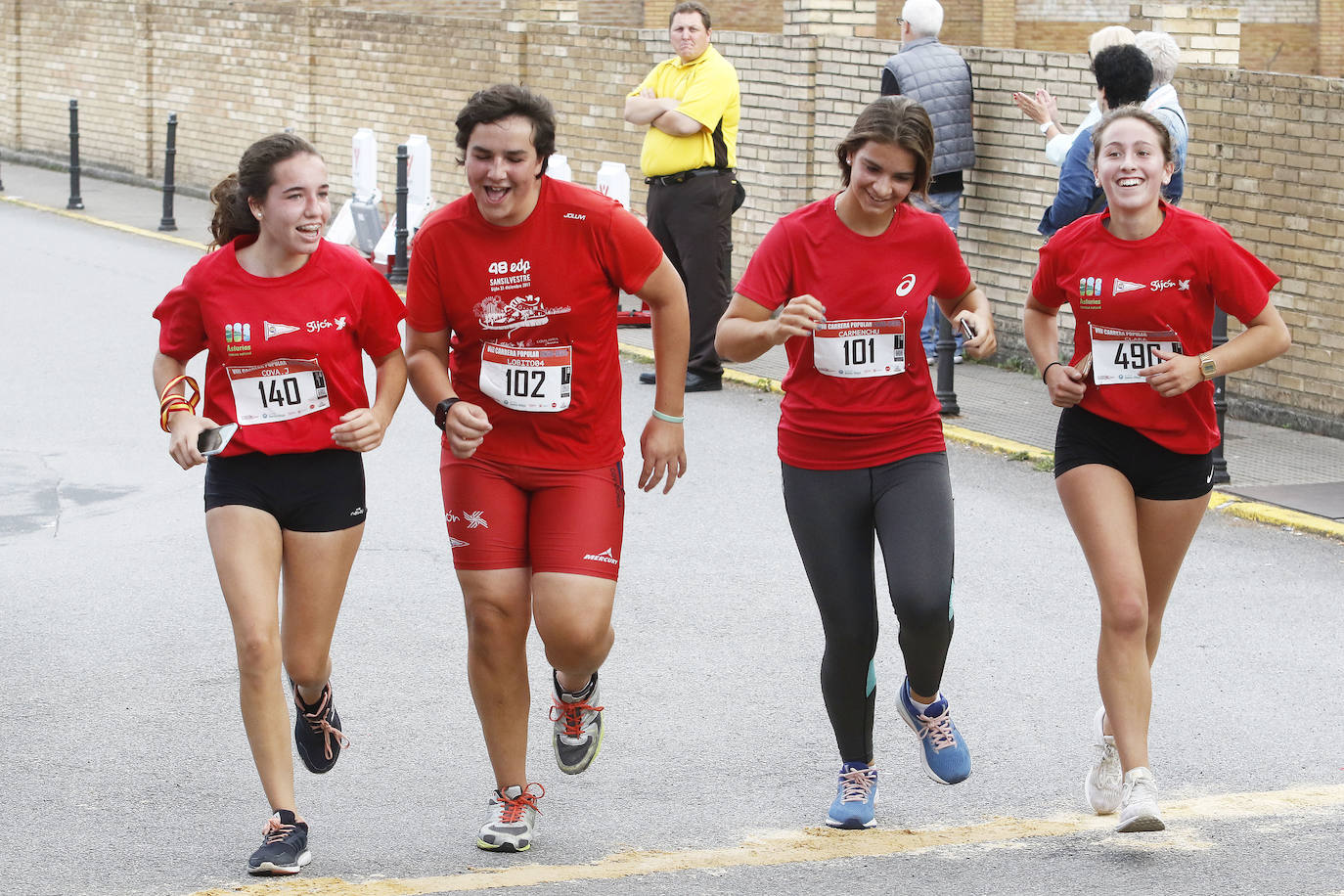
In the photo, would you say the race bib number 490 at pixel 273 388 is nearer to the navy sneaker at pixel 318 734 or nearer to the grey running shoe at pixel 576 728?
the navy sneaker at pixel 318 734

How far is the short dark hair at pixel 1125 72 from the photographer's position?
8.32 m

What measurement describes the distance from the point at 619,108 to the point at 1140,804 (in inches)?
527

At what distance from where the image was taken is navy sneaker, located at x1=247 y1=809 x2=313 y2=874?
4723 mm

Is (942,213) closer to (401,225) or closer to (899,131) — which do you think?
(401,225)

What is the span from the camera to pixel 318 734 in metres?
5.24

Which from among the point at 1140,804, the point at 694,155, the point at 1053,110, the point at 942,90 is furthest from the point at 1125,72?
the point at 1140,804

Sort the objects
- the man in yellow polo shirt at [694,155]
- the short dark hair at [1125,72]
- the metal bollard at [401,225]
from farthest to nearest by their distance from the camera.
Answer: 1. the metal bollard at [401,225]
2. the man in yellow polo shirt at [694,155]
3. the short dark hair at [1125,72]

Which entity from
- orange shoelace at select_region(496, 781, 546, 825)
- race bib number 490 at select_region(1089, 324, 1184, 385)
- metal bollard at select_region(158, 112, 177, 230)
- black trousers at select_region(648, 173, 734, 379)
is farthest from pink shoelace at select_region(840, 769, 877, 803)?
metal bollard at select_region(158, 112, 177, 230)

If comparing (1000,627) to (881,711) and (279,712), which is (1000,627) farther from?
(279,712)

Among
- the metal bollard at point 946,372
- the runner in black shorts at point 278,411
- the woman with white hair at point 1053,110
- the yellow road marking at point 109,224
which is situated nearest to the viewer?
the runner in black shorts at point 278,411

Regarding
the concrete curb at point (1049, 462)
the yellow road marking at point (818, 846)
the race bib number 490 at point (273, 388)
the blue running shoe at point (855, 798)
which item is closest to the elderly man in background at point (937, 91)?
the concrete curb at point (1049, 462)

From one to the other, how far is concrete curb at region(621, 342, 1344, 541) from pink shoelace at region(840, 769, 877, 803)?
2092mm

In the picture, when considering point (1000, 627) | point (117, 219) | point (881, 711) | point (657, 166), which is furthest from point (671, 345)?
point (117, 219)

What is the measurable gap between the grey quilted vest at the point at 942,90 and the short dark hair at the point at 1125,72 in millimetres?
3375
